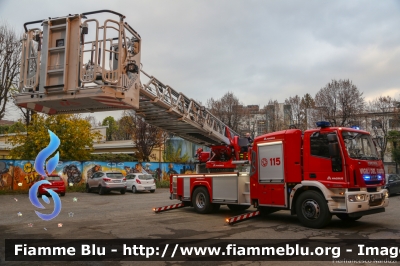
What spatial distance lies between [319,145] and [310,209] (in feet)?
5.90

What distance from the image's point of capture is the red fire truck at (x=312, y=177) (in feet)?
28.7

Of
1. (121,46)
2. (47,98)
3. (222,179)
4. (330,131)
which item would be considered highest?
(121,46)

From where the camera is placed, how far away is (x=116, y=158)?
3459 centimetres

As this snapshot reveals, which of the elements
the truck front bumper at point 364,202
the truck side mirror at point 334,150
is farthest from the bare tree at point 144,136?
the truck front bumper at point 364,202

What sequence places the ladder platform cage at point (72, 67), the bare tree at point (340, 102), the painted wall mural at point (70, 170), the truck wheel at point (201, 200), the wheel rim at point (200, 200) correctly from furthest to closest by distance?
the bare tree at point (340, 102) → the painted wall mural at point (70, 170) → the wheel rim at point (200, 200) → the truck wheel at point (201, 200) → the ladder platform cage at point (72, 67)

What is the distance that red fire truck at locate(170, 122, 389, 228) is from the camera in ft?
28.7

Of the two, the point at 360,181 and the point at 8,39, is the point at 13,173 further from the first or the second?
the point at 360,181

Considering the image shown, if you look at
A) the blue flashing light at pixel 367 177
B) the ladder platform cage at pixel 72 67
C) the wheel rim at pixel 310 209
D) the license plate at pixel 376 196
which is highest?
the ladder platform cage at pixel 72 67

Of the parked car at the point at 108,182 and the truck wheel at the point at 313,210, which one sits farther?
the parked car at the point at 108,182

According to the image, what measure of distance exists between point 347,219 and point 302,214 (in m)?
2.07

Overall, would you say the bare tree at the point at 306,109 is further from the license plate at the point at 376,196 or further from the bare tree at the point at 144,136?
the license plate at the point at 376,196

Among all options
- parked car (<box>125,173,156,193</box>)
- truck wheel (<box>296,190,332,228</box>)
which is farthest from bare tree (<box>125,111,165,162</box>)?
truck wheel (<box>296,190,332,228</box>)

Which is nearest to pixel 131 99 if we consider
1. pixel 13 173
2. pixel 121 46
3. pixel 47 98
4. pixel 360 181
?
pixel 121 46

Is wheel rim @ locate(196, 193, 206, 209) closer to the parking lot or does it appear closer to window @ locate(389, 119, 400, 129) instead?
the parking lot
